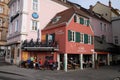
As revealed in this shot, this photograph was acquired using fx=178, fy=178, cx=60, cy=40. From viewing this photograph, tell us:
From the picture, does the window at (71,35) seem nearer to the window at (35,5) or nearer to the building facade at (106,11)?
the window at (35,5)

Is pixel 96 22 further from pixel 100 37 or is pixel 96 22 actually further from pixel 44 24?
pixel 44 24

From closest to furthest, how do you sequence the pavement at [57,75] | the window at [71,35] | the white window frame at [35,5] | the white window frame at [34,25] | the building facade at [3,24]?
the pavement at [57,75]
the window at [71,35]
the white window frame at [34,25]
the white window frame at [35,5]
the building facade at [3,24]

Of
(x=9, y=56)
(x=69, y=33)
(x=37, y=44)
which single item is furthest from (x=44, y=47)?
Result: (x=9, y=56)

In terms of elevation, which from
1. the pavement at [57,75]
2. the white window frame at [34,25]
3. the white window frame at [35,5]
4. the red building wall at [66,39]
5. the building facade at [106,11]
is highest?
the building facade at [106,11]

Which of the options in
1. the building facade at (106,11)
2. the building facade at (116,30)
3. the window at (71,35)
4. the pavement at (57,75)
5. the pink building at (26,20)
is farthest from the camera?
the building facade at (106,11)

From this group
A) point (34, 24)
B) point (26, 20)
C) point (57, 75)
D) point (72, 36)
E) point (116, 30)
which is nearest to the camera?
point (57, 75)

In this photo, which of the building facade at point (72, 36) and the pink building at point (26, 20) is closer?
the building facade at point (72, 36)

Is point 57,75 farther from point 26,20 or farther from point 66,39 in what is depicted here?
point 26,20

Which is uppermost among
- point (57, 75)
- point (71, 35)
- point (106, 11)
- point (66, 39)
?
point (106, 11)

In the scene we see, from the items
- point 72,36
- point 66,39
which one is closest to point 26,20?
point 66,39

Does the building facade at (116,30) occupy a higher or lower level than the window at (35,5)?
lower

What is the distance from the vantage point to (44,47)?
24.2 m

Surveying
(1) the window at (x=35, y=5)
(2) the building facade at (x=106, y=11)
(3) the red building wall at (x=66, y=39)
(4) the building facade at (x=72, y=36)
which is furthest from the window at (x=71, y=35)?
(2) the building facade at (x=106, y=11)

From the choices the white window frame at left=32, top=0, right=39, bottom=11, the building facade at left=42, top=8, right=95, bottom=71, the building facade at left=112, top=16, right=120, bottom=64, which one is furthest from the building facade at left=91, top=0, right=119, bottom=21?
the white window frame at left=32, top=0, right=39, bottom=11
